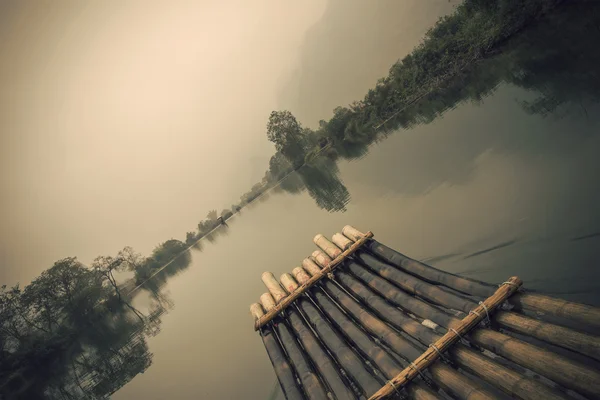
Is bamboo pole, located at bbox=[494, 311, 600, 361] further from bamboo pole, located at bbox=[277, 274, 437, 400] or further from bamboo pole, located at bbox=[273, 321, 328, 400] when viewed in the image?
bamboo pole, located at bbox=[273, 321, 328, 400]

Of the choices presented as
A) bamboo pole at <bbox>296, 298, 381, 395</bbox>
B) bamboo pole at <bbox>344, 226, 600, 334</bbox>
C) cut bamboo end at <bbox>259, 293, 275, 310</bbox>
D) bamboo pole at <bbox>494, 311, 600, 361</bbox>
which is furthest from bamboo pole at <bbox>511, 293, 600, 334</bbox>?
cut bamboo end at <bbox>259, 293, 275, 310</bbox>

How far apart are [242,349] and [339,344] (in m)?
9.45

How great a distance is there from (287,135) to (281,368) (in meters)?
81.1

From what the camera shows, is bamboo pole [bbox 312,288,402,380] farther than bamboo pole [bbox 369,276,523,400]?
Yes

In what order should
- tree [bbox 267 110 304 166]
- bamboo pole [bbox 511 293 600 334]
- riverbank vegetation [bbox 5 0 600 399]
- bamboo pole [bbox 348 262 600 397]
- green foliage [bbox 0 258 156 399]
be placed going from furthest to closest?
tree [bbox 267 110 304 166], green foliage [bbox 0 258 156 399], riverbank vegetation [bbox 5 0 600 399], bamboo pole [bbox 511 293 600 334], bamboo pole [bbox 348 262 600 397]

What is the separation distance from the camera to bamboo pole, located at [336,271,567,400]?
10.2 feet

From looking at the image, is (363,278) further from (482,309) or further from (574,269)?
(574,269)

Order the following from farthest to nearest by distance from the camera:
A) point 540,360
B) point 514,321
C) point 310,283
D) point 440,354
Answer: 1. point 310,283
2. point 440,354
3. point 514,321
4. point 540,360

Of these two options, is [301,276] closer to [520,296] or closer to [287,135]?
[520,296]

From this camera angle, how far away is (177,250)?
10125 centimetres

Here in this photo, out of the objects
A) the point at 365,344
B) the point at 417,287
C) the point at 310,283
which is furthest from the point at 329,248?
the point at 365,344

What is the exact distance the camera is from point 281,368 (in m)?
6.31

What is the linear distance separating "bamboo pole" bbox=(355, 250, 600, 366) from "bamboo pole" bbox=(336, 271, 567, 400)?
629 mm

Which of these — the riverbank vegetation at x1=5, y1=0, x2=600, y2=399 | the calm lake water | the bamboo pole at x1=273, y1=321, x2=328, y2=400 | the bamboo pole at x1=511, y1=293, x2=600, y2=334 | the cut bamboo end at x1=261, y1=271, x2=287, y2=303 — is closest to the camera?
the bamboo pole at x1=511, y1=293, x2=600, y2=334
